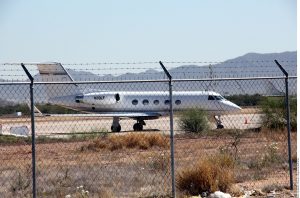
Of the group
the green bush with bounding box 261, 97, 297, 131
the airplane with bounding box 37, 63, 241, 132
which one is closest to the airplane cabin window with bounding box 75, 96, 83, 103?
the airplane with bounding box 37, 63, 241, 132

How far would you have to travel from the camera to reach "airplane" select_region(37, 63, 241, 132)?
41344mm

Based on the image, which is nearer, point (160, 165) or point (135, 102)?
point (160, 165)

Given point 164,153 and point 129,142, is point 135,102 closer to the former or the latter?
point 129,142

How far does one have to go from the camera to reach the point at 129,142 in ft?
83.8

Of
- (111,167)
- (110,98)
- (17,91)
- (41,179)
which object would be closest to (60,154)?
(111,167)

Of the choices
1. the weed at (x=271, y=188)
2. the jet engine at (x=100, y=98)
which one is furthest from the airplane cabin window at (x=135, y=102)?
the weed at (x=271, y=188)

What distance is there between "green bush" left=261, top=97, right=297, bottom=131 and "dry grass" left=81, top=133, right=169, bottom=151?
18.1 feet

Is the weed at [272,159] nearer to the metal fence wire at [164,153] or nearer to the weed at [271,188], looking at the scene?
the metal fence wire at [164,153]

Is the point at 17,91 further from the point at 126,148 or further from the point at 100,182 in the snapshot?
the point at 126,148

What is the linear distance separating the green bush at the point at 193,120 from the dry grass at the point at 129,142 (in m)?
8.36

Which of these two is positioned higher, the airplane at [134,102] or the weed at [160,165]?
the airplane at [134,102]

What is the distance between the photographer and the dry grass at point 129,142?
2467cm

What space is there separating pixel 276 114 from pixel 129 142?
916 cm

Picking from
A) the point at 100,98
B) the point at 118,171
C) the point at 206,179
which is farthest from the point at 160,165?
the point at 100,98
